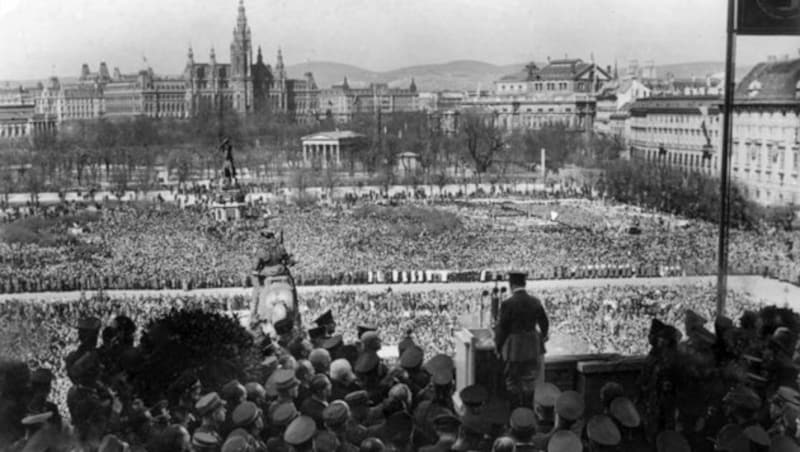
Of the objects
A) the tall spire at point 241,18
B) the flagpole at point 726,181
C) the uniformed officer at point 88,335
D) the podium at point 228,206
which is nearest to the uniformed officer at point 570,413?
the uniformed officer at point 88,335

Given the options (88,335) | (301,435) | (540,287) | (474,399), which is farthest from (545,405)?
(540,287)

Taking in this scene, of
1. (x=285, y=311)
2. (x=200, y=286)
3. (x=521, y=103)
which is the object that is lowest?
(x=200, y=286)

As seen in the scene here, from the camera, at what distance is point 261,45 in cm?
1596

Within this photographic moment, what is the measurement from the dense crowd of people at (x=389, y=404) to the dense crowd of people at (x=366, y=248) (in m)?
10.8

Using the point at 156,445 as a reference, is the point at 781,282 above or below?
below

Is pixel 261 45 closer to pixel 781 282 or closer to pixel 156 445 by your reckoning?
pixel 781 282

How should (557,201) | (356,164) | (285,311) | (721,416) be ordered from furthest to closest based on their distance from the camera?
(356,164), (557,201), (285,311), (721,416)

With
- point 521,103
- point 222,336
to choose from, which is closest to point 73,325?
point 222,336

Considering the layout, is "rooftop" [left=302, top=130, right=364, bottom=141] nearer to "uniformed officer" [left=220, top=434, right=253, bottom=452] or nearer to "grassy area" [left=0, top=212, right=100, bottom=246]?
"grassy area" [left=0, top=212, right=100, bottom=246]

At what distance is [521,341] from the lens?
479cm

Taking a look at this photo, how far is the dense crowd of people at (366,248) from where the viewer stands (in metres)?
15.7

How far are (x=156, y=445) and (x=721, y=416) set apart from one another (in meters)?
2.50

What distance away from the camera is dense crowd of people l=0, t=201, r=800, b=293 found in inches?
620

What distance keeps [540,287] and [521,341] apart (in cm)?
998
